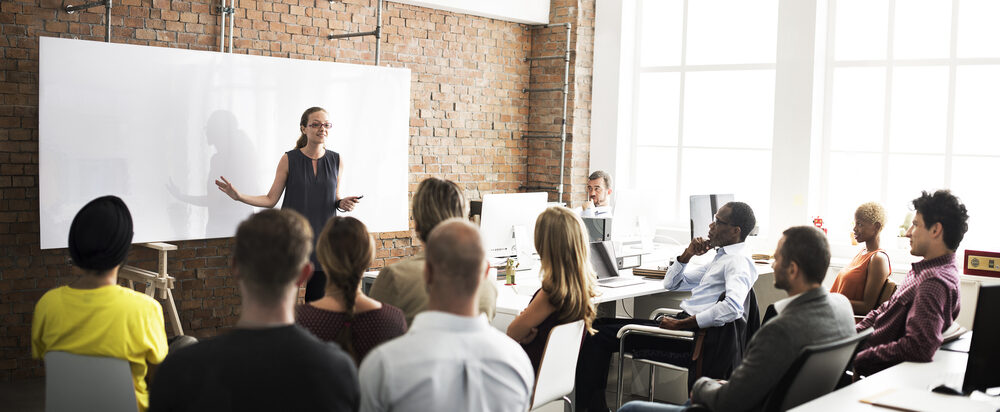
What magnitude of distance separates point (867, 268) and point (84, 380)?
398 centimetres

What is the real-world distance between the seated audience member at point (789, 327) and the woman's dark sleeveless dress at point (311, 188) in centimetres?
318

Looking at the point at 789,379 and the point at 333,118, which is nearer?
the point at 789,379

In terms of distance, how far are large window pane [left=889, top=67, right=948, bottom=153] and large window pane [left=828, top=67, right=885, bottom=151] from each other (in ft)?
0.38

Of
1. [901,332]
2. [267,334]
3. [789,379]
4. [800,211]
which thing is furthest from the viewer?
[800,211]

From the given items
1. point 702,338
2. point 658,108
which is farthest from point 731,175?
point 702,338

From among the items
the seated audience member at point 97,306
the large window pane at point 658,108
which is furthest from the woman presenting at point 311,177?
the large window pane at point 658,108

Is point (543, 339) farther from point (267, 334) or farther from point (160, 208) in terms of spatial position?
point (160, 208)

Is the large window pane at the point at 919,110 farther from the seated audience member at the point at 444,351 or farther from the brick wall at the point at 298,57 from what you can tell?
the seated audience member at the point at 444,351

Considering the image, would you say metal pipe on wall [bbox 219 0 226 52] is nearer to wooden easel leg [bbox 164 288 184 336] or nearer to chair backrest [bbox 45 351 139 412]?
wooden easel leg [bbox 164 288 184 336]

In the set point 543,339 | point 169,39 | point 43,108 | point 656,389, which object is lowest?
point 656,389

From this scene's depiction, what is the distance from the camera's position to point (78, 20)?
538 cm

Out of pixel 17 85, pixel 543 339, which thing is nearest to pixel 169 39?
pixel 17 85

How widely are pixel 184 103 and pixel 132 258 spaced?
3.62 ft

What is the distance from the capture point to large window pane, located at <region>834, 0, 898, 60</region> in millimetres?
7445
